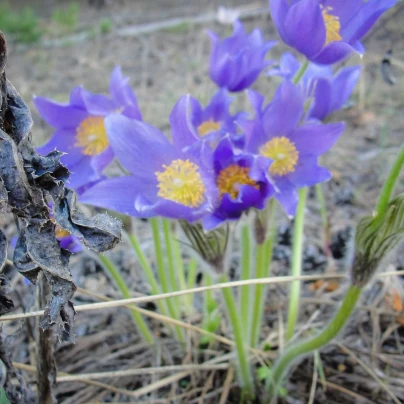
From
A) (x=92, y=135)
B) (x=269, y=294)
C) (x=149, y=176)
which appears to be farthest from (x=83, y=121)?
(x=269, y=294)

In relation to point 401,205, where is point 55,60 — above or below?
above

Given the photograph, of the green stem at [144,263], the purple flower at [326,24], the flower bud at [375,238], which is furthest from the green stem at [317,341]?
the purple flower at [326,24]

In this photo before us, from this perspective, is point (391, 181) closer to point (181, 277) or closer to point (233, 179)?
point (233, 179)

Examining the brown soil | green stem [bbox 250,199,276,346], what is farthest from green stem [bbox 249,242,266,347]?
the brown soil

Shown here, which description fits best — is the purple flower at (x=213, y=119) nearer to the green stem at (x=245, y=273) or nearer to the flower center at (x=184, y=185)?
the flower center at (x=184, y=185)

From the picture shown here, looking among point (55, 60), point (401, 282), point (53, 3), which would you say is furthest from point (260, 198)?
point (53, 3)

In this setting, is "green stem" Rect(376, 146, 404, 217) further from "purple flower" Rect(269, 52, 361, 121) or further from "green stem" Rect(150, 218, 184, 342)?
"green stem" Rect(150, 218, 184, 342)

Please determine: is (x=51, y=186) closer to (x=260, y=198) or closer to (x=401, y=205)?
(x=260, y=198)
